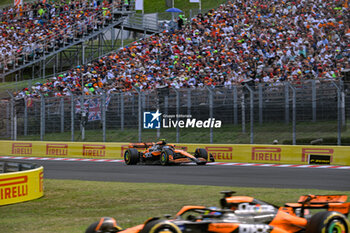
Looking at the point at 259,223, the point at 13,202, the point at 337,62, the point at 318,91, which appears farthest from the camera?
the point at 337,62

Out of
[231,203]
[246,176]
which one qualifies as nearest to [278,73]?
[246,176]

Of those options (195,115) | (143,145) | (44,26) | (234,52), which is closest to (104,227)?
(143,145)

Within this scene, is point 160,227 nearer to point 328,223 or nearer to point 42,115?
point 328,223

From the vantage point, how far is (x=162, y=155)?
20.0 meters

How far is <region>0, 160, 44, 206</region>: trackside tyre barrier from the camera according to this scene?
11.6 m

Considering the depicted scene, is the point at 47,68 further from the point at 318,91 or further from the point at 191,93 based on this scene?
the point at 318,91

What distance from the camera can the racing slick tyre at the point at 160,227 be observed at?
618 cm

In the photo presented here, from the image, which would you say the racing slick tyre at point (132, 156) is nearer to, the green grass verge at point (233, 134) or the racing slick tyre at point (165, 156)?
the racing slick tyre at point (165, 156)

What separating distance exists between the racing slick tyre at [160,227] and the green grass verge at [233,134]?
14.4m

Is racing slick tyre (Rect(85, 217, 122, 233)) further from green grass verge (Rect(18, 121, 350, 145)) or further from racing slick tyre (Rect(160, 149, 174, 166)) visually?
green grass verge (Rect(18, 121, 350, 145))

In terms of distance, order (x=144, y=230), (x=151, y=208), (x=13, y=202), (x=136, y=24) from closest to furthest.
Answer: (x=144, y=230) → (x=151, y=208) → (x=13, y=202) → (x=136, y=24)

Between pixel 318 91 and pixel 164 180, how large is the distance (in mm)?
7222

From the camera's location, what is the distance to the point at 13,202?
1177 cm

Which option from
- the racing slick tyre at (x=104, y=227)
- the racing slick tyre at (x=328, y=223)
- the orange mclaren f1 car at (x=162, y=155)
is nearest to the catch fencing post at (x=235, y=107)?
the orange mclaren f1 car at (x=162, y=155)
